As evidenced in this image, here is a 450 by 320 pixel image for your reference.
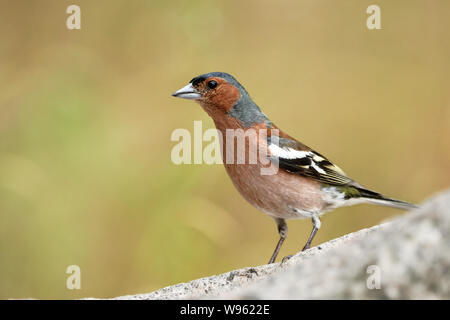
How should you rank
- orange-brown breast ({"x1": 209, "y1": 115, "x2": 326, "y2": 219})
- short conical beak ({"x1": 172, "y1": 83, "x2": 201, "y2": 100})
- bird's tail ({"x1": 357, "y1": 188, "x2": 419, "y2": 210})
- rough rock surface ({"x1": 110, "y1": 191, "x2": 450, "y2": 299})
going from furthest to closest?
1. bird's tail ({"x1": 357, "y1": 188, "x2": 419, "y2": 210})
2. short conical beak ({"x1": 172, "y1": 83, "x2": 201, "y2": 100})
3. orange-brown breast ({"x1": 209, "y1": 115, "x2": 326, "y2": 219})
4. rough rock surface ({"x1": 110, "y1": 191, "x2": 450, "y2": 299})

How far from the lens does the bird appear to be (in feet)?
13.3

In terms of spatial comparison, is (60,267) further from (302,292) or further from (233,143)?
(302,292)

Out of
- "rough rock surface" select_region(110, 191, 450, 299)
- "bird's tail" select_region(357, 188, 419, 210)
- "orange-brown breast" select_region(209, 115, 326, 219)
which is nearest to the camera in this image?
"rough rock surface" select_region(110, 191, 450, 299)

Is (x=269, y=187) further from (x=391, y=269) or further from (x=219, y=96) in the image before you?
(x=391, y=269)

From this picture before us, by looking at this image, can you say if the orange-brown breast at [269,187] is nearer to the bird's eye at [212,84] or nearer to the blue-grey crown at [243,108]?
the blue-grey crown at [243,108]

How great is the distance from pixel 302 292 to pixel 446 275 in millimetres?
549

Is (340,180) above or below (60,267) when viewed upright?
above

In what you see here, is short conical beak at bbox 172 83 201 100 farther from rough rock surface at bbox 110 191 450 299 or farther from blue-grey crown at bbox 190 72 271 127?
rough rock surface at bbox 110 191 450 299

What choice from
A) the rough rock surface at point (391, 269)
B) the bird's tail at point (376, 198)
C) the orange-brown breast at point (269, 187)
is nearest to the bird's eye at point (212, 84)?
A: the orange-brown breast at point (269, 187)

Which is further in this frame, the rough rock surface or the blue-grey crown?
the blue-grey crown

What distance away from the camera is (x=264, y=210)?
162 inches

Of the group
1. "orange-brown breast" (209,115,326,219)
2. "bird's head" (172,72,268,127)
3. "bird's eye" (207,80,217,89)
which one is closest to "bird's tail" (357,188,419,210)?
"orange-brown breast" (209,115,326,219)

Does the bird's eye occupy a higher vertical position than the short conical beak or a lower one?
higher
